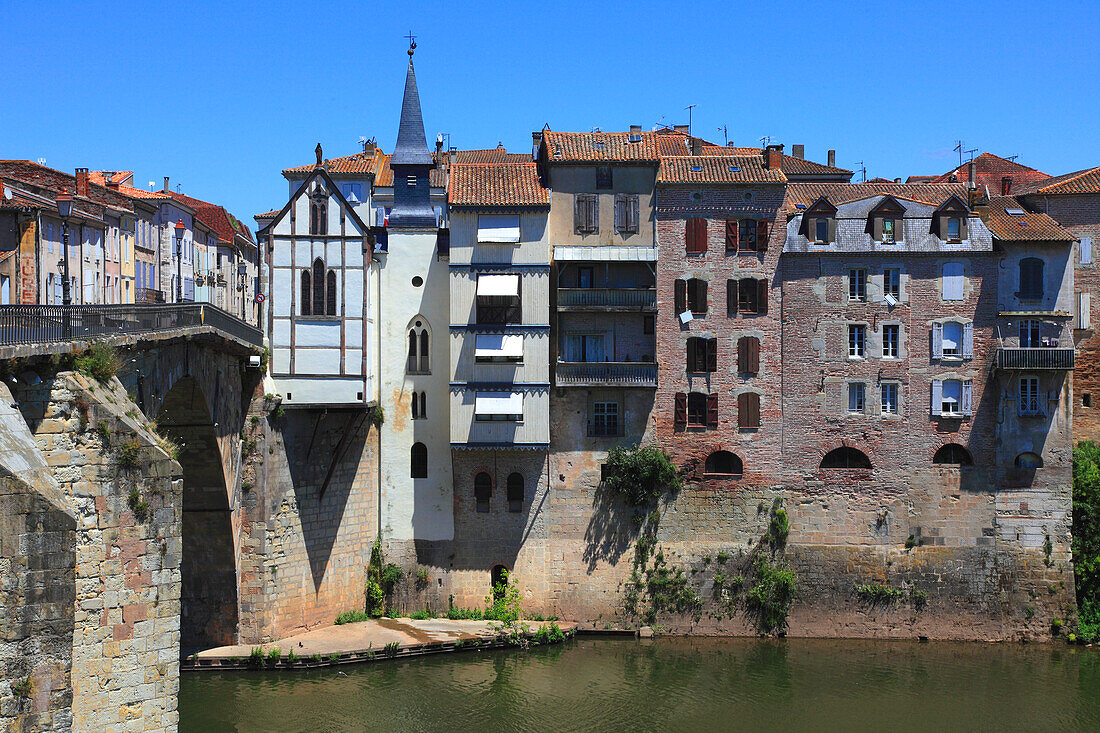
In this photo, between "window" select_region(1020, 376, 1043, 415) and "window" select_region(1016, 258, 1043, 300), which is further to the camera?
"window" select_region(1016, 258, 1043, 300)

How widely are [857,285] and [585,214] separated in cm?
1115

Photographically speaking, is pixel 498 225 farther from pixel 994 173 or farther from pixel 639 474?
pixel 994 173

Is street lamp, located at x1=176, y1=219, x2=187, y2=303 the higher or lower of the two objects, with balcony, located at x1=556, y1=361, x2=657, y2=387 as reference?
higher

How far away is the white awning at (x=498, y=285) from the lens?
43406 millimetres

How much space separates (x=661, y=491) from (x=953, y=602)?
12182mm

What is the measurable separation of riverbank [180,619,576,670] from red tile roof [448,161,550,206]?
16031 millimetres

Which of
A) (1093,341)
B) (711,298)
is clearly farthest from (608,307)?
(1093,341)

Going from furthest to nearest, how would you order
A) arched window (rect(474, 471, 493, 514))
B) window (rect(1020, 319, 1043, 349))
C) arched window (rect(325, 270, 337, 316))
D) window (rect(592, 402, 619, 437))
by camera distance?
window (rect(1020, 319, 1043, 349)) → window (rect(592, 402, 619, 437)) → arched window (rect(474, 471, 493, 514)) → arched window (rect(325, 270, 337, 316))

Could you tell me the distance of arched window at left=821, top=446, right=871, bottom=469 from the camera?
4597cm

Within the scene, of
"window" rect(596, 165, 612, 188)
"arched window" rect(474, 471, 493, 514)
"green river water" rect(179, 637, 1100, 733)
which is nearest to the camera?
"green river water" rect(179, 637, 1100, 733)

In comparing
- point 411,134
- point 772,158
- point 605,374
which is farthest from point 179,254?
point 772,158

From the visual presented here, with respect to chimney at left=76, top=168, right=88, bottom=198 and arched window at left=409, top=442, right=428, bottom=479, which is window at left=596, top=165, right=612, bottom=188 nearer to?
arched window at left=409, top=442, right=428, bottom=479

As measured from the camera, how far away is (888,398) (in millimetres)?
46000

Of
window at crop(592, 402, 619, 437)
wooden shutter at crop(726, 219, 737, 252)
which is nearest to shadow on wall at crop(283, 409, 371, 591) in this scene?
window at crop(592, 402, 619, 437)
